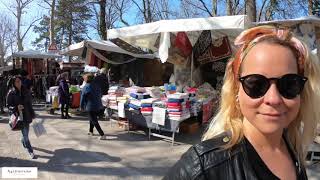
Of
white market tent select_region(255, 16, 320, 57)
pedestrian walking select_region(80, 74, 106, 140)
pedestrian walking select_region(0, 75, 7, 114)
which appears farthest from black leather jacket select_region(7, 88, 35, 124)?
pedestrian walking select_region(0, 75, 7, 114)

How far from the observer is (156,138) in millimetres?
9477

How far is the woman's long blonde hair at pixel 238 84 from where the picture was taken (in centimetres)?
148

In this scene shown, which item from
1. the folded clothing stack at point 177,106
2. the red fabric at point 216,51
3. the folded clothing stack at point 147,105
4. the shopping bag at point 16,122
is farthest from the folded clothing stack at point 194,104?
the shopping bag at point 16,122

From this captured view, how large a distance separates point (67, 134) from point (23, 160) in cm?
253

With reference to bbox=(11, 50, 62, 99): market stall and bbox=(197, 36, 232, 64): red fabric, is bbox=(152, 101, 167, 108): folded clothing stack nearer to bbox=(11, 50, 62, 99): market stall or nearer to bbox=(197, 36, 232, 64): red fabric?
bbox=(197, 36, 232, 64): red fabric

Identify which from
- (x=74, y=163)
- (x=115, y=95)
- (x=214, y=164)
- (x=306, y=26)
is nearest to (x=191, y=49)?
(x=115, y=95)

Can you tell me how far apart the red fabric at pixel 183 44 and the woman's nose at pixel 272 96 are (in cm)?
877

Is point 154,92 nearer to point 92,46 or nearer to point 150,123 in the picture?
point 150,123

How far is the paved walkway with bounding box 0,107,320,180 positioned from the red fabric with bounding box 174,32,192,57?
7.29 ft

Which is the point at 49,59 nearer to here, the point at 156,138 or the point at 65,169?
the point at 156,138

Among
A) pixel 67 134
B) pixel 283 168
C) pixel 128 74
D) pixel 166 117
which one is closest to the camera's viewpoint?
pixel 283 168

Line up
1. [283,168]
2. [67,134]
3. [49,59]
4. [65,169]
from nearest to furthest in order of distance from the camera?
[283,168] < [65,169] < [67,134] < [49,59]

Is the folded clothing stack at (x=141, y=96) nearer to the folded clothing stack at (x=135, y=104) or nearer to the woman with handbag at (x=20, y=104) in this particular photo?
the folded clothing stack at (x=135, y=104)

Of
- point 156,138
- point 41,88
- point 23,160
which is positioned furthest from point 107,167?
point 41,88
